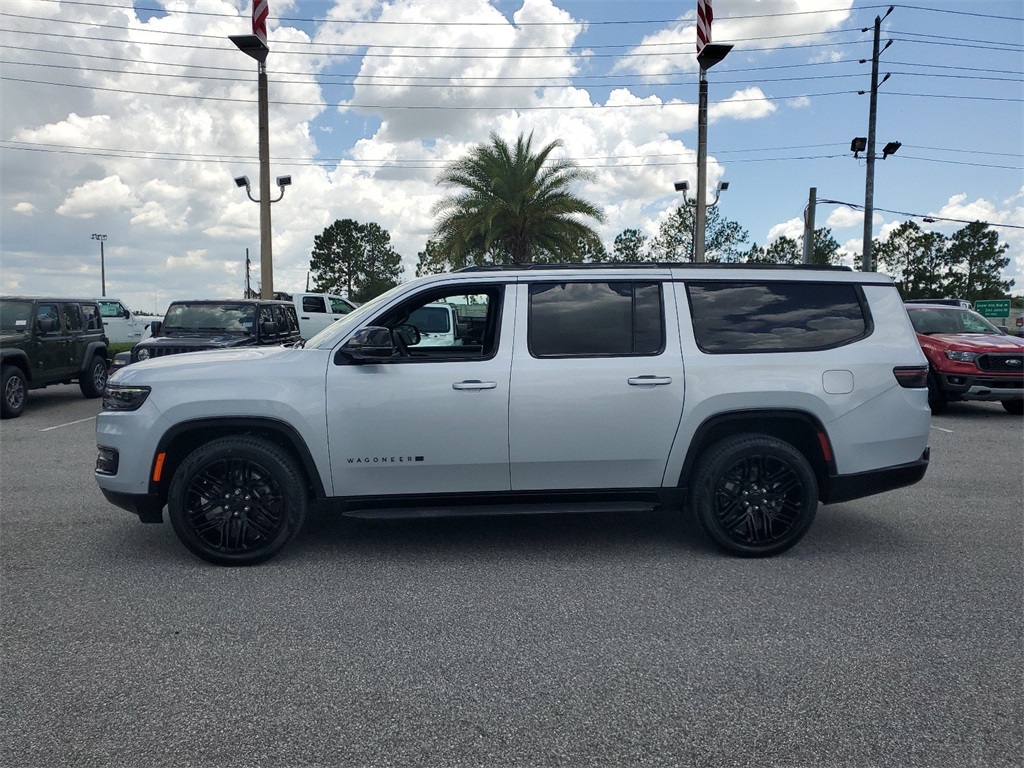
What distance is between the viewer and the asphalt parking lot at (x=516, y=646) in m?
3.00

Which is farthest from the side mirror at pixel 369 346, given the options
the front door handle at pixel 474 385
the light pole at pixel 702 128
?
the light pole at pixel 702 128

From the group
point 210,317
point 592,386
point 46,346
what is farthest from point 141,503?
point 46,346

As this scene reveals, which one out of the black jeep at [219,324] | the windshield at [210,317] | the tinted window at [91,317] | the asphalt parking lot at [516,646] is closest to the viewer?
the asphalt parking lot at [516,646]

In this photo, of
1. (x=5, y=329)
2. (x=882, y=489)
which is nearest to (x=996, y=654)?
(x=882, y=489)

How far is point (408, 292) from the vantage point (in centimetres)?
527

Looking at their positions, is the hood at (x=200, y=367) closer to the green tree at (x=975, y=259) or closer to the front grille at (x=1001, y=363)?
the front grille at (x=1001, y=363)

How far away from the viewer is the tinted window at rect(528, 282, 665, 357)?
17.0 feet

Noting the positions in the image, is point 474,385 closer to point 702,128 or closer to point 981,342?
point 981,342

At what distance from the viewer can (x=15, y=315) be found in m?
12.7

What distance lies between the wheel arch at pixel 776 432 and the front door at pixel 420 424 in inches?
48.1

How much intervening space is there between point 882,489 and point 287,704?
157 inches

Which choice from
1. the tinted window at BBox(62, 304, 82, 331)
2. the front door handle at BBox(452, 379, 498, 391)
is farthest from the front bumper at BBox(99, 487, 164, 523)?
the tinted window at BBox(62, 304, 82, 331)

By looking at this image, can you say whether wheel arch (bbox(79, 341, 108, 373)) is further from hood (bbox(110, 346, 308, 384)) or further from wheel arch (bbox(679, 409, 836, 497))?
wheel arch (bbox(679, 409, 836, 497))

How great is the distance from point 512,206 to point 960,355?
15999mm
